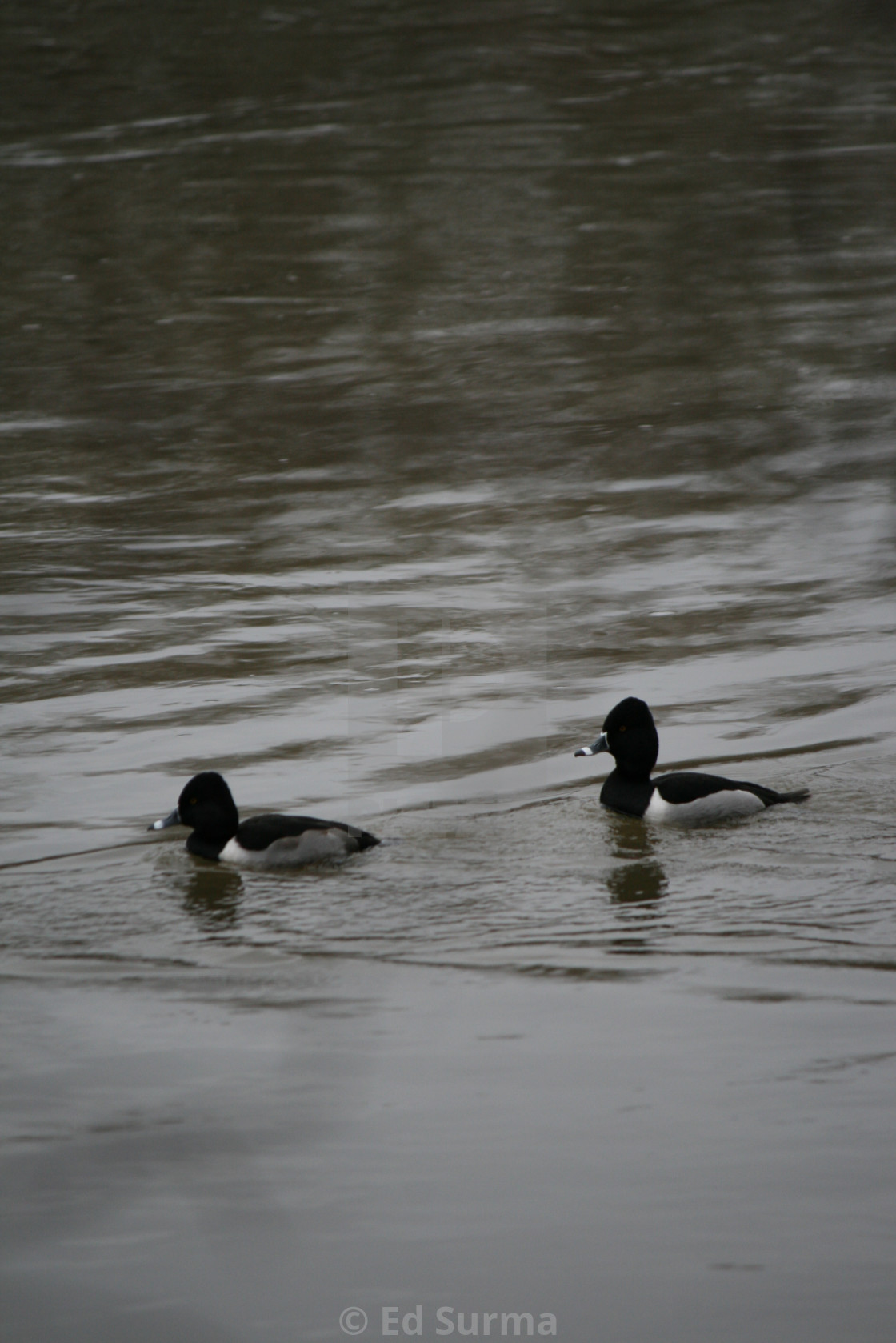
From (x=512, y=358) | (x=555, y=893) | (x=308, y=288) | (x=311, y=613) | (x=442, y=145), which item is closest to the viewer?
(x=555, y=893)

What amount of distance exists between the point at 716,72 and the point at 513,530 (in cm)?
2088

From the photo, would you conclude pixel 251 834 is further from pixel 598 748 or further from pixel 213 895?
pixel 598 748

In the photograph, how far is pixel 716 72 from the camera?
30.9 m

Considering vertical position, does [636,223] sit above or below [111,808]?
above

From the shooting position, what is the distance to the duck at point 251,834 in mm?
7484

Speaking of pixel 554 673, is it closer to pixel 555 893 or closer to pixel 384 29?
pixel 555 893

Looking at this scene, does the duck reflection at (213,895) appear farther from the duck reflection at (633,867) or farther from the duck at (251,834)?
the duck reflection at (633,867)

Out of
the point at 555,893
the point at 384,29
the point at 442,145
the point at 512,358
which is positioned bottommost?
the point at 555,893

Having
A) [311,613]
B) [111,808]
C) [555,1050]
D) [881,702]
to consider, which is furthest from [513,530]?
[555,1050]

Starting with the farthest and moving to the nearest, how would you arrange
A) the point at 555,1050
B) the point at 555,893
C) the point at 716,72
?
the point at 716,72, the point at 555,893, the point at 555,1050

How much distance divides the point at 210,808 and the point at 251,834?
0.69 feet

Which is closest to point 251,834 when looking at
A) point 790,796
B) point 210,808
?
point 210,808

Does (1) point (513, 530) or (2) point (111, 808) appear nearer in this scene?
(2) point (111, 808)

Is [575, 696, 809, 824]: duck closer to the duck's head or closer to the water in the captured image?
the water
